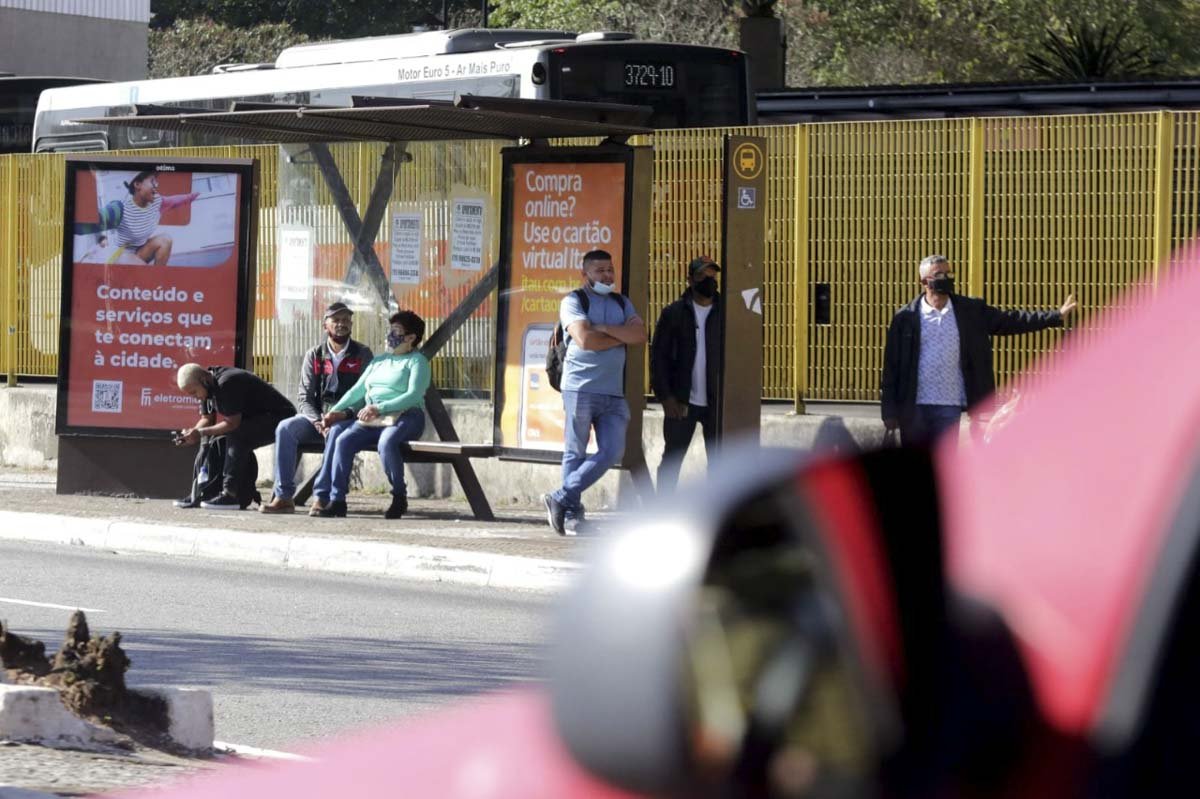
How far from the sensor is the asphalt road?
290 inches

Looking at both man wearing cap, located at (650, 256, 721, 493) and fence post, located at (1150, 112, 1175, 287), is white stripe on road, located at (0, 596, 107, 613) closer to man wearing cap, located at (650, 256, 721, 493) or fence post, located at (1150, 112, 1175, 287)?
man wearing cap, located at (650, 256, 721, 493)

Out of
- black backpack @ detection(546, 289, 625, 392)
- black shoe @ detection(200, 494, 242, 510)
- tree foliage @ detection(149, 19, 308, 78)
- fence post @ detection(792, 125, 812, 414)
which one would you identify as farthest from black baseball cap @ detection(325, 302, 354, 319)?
tree foliage @ detection(149, 19, 308, 78)

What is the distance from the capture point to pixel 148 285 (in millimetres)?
15695

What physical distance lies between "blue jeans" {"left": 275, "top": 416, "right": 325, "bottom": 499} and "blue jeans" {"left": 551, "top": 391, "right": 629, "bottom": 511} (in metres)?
2.48

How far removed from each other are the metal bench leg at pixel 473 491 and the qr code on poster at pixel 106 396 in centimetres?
326

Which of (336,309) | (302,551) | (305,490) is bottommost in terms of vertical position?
(302,551)

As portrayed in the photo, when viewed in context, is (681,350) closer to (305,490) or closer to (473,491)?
(473,491)

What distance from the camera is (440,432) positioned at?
1454 cm

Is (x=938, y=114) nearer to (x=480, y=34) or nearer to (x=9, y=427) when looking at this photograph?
(x=480, y=34)

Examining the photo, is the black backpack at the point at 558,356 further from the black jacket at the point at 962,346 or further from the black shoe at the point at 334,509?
the black shoe at the point at 334,509

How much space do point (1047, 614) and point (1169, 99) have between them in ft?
59.0

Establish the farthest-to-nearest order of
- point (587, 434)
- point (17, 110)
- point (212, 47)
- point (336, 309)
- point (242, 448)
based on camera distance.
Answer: point (212, 47) → point (17, 110) → point (242, 448) → point (336, 309) → point (587, 434)

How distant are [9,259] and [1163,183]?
1200cm

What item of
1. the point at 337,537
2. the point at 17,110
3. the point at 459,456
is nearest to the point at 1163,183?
the point at 459,456
